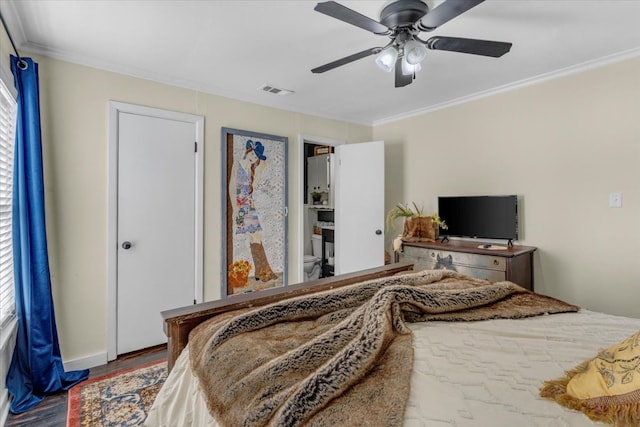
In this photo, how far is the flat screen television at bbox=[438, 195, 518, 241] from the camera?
302 centimetres

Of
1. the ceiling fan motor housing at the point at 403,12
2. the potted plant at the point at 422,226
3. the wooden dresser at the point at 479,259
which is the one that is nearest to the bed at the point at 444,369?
the wooden dresser at the point at 479,259

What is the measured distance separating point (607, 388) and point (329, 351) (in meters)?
0.71

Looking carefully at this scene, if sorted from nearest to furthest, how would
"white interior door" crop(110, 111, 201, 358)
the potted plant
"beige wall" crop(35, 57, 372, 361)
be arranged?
"beige wall" crop(35, 57, 372, 361), "white interior door" crop(110, 111, 201, 358), the potted plant

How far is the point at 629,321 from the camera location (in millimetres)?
1372

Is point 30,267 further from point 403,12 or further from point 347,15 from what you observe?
point 403,12

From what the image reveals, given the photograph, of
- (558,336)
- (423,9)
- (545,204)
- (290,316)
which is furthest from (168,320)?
(545,204)

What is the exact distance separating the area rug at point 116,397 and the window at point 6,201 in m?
0.67

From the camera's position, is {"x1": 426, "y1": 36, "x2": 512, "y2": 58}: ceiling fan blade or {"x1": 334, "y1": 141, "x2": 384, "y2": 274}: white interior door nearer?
{"x1": 426, "y1": 36, "x2": 512, "y2": 58}: ceiling fan blade

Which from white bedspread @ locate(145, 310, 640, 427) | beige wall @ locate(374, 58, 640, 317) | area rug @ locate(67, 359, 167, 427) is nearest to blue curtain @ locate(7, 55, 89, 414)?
area rug @ locate(67, 359, 167, 427)

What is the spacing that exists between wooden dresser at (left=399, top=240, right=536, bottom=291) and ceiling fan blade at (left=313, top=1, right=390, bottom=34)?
2.04 m

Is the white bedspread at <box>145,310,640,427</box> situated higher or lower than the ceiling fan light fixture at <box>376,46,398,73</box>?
lower

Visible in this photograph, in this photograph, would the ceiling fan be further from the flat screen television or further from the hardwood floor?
the hardwood floor

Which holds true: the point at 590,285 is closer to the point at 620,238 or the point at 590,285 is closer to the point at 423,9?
→ the point at 620,238

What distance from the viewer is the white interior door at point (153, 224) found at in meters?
2.65
